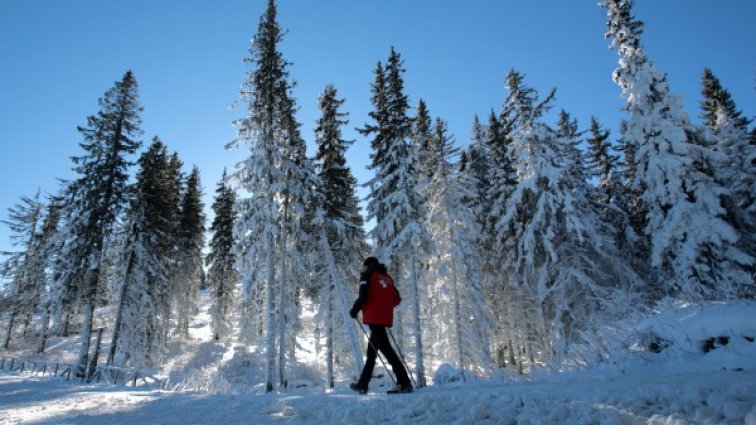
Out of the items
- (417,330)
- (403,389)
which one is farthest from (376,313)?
(417,330)

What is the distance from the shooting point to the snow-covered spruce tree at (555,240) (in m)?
20.0

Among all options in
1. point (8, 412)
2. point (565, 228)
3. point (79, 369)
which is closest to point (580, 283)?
point (565, 228)

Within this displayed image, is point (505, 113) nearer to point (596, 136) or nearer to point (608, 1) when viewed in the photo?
point (608, 1)

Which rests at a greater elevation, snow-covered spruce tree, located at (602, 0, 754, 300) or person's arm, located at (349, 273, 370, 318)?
snow-covered spruce tree, located at (602, 0, 754, 300)

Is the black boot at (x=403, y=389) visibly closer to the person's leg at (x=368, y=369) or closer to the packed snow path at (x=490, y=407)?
the person's leg at (x=368, y=369)

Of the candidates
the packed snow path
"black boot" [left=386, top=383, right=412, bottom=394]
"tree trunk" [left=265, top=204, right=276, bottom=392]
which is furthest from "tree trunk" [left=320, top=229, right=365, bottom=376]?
the packed snow path

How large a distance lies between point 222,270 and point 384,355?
110 ft

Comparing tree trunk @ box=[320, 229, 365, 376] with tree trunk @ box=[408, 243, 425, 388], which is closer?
tree trunk @ box=[408, 243, 425, 388]

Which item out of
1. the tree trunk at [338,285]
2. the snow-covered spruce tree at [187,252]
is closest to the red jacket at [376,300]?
the tree trunk at [338,285]

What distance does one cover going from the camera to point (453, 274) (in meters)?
23.6

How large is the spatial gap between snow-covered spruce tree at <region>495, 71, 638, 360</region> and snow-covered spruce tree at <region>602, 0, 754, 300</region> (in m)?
2.76

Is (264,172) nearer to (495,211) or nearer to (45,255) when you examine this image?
(495,211)

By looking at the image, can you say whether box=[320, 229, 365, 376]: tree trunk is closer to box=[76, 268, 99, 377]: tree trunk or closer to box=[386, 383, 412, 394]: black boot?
box=[76, 268, 99, 377]: tree trunk

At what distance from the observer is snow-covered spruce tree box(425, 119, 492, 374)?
23641 millimetres
